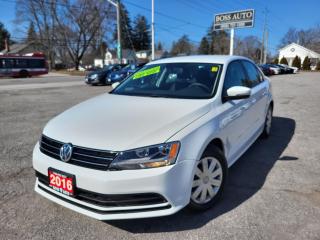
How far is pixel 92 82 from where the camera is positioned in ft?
60.1

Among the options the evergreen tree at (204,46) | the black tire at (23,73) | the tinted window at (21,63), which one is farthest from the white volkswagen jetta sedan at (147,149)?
the evergreen tree at (204,46)

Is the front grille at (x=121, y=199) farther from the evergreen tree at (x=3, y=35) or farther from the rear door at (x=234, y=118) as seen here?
the evergreen tree at (x=3, y=35)

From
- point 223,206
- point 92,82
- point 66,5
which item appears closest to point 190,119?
point 223,206

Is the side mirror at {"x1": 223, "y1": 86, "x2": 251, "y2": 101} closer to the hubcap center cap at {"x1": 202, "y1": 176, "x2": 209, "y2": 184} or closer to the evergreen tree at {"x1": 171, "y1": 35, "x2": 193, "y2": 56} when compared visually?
the hubcap center cap at {"x1": 202, "y1": 176, "x2": 209, "y2": 184}

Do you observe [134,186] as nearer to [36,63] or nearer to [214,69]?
[214,69]

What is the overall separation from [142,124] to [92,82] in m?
16.5

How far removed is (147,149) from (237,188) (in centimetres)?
163

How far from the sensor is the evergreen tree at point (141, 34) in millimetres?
82250

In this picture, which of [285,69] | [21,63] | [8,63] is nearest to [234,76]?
[8,63]

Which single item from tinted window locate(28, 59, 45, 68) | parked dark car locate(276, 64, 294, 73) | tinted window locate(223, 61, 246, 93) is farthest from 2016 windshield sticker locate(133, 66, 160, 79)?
parked dark car locate(276, 64, 294, 73)

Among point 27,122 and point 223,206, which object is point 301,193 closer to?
point 223,206

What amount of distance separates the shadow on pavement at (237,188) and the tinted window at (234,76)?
1.19 metres

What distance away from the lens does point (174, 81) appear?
12.2 ft

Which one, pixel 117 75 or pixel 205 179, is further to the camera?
pixel 117 75
